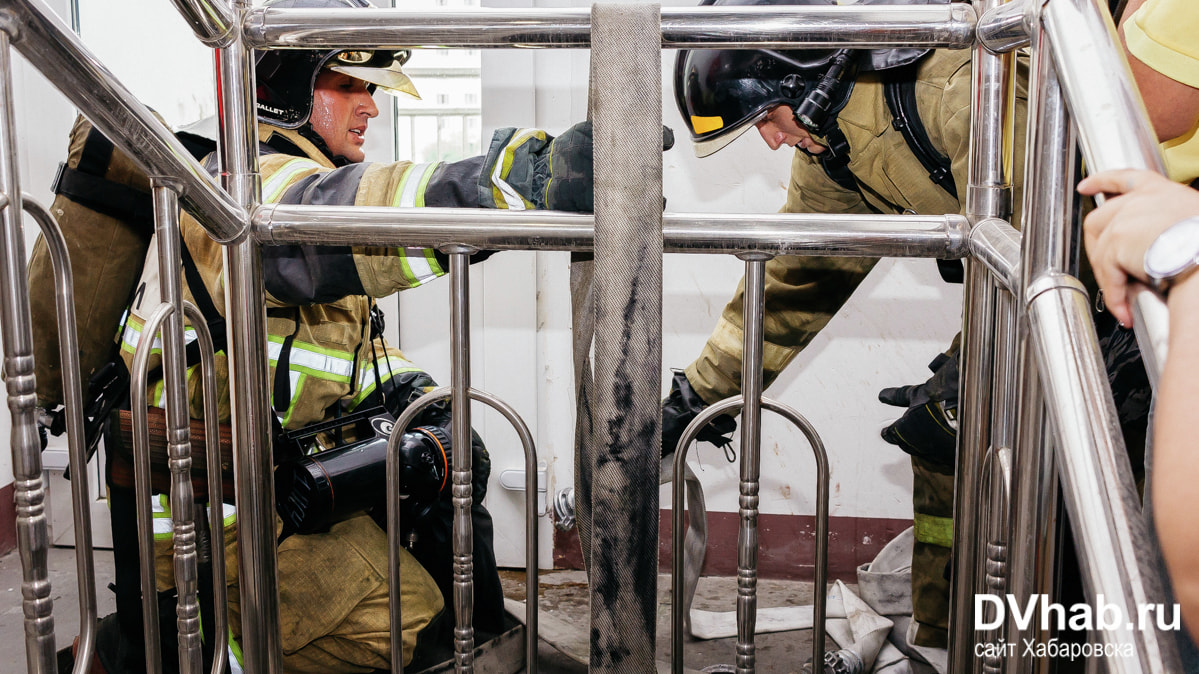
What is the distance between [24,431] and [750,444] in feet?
2.76

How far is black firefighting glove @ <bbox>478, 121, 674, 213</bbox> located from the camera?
134 cm

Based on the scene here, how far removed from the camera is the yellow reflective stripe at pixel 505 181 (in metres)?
1.47

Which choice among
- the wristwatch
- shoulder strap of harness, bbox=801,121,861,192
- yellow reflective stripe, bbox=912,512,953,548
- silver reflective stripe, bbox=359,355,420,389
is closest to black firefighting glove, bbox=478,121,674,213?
the wristwatch

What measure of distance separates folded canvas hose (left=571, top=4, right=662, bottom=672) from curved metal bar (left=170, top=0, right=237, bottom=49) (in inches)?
19.3

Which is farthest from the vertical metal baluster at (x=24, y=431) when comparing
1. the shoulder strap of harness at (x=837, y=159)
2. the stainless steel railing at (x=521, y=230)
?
the shoulder strap of harness at (x=837, y=159)

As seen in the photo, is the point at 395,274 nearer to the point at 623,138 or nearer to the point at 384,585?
the point at 623,138

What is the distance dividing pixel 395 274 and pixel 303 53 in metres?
0.87

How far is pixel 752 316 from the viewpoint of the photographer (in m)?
1.21

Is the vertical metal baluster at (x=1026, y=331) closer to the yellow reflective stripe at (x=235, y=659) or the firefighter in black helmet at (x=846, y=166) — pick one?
the firefighter in black helmet at (x=846, y=166)

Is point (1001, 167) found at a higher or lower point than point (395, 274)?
higher

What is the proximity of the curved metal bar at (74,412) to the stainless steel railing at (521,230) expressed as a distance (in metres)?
0.02

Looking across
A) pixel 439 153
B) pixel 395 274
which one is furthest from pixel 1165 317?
pixel 439 153

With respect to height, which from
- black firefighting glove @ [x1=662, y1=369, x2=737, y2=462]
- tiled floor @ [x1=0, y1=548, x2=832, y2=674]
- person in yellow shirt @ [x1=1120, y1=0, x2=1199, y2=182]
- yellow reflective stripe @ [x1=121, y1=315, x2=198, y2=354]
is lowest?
tiled floor @ [x1=0, y1=548, x2=832, y2=674]

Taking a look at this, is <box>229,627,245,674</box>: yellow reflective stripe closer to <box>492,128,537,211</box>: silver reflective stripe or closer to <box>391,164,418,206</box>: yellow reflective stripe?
<box>391,164,418,206</box>: yellow reflective stripe
